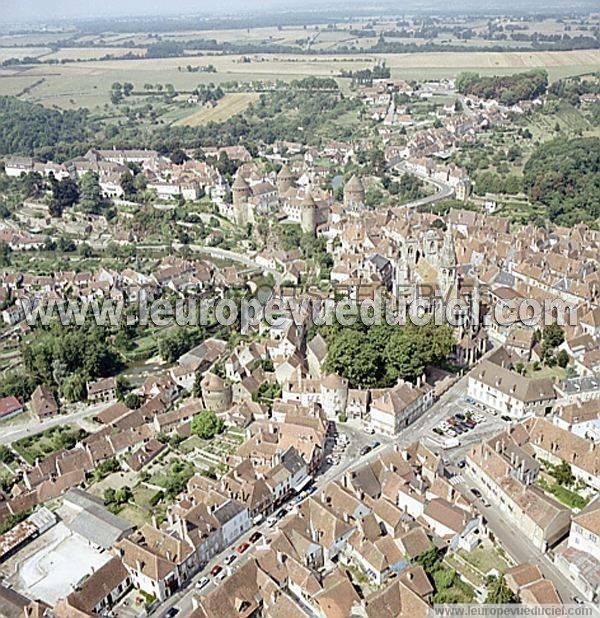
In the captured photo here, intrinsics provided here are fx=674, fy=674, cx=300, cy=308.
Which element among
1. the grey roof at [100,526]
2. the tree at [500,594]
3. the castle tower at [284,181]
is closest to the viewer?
the tree at [500,594]

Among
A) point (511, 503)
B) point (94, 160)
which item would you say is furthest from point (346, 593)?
point (94, 160)

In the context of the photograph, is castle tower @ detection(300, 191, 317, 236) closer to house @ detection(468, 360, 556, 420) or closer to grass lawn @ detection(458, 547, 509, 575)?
house @ detection(468, 360, 556, 420)

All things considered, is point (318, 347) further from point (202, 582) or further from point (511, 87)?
point (511, 87)

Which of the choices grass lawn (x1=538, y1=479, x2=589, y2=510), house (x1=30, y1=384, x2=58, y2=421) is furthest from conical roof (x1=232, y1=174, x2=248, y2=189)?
grass lawn (x1=538, y1=479, x2=589, y2=510)

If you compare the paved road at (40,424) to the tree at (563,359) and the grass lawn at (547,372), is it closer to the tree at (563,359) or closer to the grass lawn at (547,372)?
the grass lawn at (547,372)

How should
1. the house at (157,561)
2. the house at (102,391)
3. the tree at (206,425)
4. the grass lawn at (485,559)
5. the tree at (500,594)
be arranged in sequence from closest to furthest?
the tree at (500,594) → the house at (157,561) → the grass lawn at (485,559) → the tree at (206,425) → the house at (102,391)

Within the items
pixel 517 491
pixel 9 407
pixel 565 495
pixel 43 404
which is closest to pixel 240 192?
pixel 43 404

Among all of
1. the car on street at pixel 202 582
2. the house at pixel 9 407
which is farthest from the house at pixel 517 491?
the house at pixel 9 407

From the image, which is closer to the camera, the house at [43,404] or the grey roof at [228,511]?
the grey roof at [228,511]
